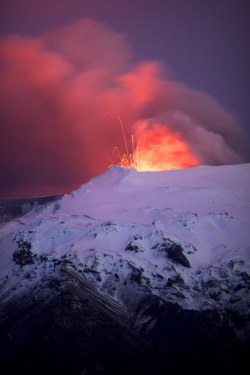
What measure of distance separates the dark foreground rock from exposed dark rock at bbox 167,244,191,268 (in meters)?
22.9

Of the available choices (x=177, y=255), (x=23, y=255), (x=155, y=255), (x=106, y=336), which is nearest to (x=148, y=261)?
(x=155, y=255)

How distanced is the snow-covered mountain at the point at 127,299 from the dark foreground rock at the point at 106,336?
1.03 feet

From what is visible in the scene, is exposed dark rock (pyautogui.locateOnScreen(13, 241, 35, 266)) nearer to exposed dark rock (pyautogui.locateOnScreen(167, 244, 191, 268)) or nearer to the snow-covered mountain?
the snow-covered mountain

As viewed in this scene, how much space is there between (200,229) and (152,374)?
3164 inches

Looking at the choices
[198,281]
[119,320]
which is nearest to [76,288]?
[119,320]

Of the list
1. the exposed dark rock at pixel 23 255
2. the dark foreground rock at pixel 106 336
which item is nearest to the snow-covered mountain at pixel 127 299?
the dark foreground rock at pixel 106 336

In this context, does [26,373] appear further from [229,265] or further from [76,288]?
[229,265]

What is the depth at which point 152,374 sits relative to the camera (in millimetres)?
130875

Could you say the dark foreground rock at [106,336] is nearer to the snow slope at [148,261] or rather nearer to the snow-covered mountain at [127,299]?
the snow-covered mountain at [127,299]

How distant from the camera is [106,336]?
14200cm

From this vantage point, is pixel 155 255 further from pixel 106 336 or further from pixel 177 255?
pixel 106 336

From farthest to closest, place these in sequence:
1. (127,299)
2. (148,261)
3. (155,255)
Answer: (155,255), (148,261), (127,299)

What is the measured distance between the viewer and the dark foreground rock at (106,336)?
437 ft

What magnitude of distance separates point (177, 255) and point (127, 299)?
29.6m
